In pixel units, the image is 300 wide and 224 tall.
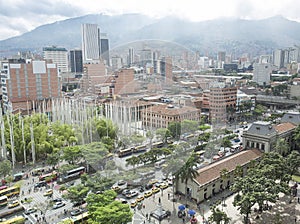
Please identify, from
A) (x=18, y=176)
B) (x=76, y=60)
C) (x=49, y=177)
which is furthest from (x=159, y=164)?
(x=76, y=60)

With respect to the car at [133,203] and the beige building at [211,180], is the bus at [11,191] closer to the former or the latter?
the car at [133,203]

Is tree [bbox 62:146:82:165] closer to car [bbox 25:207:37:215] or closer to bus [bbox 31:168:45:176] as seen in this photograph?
bus [bbox 31:168:45:176]

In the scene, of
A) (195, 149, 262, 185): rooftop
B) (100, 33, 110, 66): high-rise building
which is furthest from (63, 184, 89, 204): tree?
(100, 33, 110, 66): high-rise building

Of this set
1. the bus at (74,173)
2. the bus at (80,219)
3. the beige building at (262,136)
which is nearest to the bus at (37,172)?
the bus at (74,173)

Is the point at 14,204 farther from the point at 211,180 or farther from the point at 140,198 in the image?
the point at 211,180

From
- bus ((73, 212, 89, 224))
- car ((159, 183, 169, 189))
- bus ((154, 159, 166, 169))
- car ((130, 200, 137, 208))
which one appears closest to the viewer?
bus ((73, 212, 89, 224))

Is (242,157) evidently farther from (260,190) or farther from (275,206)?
(260,190)

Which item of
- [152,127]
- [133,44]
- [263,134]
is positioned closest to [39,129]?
[152,127]
